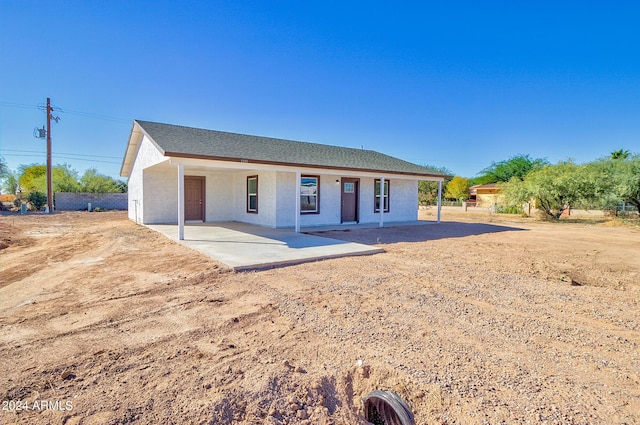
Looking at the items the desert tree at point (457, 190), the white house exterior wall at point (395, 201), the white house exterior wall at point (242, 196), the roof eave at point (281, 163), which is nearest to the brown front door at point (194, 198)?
the white house exterior wall at point (242, 196)

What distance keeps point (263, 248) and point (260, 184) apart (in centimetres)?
574

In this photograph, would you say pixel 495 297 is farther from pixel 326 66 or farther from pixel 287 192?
pixel 326 66

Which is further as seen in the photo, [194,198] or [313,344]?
[194,198]

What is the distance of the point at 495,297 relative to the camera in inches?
190

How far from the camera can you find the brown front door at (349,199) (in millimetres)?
14414

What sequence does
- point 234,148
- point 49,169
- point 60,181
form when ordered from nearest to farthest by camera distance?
point 234,148
point 49,169
point 60,181

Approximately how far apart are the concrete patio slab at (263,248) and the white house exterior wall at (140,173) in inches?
130

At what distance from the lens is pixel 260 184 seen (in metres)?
13.4

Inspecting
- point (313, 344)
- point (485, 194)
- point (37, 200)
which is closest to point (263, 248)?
point (313, 344)

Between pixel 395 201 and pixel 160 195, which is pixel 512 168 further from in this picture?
pixel 160 195

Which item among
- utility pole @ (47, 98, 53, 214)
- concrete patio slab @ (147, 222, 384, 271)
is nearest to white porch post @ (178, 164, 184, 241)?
concrete patio slab @ (147, 222, 384, 271)

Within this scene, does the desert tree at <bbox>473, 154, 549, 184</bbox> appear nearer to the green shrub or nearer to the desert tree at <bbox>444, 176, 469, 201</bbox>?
the desert tree at <bbox>444, 176, 469, 201</bbox>

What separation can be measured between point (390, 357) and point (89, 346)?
3.09 meters

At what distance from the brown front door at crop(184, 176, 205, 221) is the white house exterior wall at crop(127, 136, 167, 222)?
1.86 m
